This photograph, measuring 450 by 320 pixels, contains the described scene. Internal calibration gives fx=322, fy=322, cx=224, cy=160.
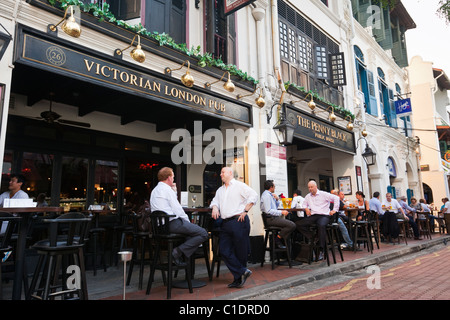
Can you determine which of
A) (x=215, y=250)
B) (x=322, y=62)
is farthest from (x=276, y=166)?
(x=322, y=62)

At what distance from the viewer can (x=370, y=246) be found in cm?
812

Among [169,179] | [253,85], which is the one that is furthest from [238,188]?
[253,85]

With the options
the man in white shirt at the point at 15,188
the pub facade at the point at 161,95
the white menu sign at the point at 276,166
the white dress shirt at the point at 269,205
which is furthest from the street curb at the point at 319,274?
the man in white shirt at the point at 15,188

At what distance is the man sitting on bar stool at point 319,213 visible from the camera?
238 inches

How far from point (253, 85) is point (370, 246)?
16.3 ft

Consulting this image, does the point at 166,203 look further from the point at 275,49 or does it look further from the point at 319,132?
the point at 319,132

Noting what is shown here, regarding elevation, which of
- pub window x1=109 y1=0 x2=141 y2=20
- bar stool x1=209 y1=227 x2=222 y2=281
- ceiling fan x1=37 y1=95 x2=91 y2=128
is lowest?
bar stool x1=209 y1=227 x2=222 y2=281

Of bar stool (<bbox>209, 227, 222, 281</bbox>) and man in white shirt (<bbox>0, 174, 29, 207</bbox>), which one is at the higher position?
man in white shirt (<bbox>0, 174, 29, 207</bbox>)

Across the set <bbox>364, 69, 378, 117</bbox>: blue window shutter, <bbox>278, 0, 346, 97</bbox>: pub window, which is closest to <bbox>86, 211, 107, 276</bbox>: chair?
<bbox>278, 0, 346, 97</bbox>: pub window

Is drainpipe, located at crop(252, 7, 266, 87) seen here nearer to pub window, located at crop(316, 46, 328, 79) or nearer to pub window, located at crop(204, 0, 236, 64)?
pub window, located at crop(204, 0, 236, 64)

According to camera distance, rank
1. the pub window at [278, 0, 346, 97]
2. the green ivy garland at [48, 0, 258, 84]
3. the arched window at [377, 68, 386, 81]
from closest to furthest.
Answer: the green ivy garland at [48, 0, 258, 84], the pub window at [278, 0, 346, 97], the arched window at [377, 68, 386, 81]

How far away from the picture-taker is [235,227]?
4523mm

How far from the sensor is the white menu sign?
7.63 metres
